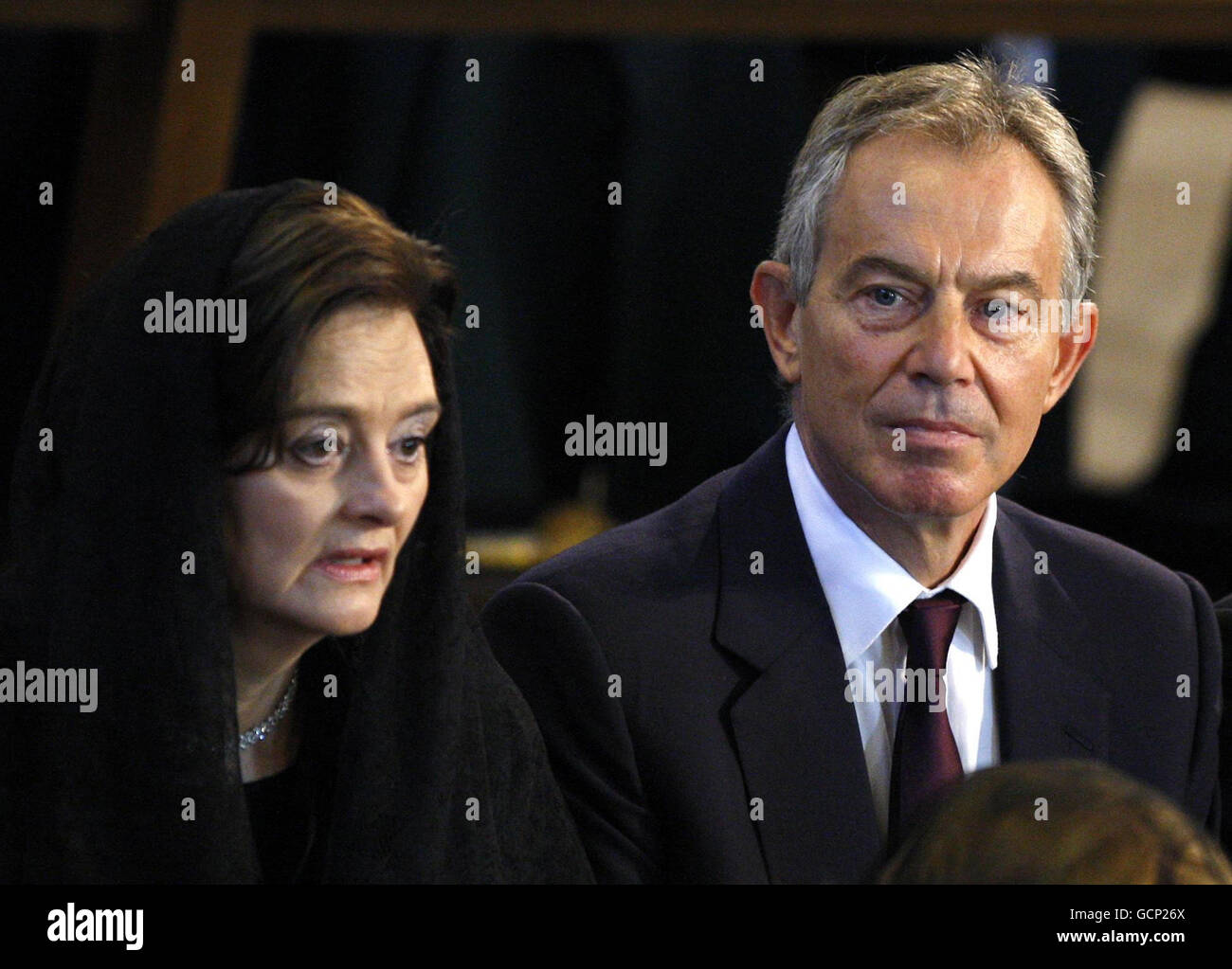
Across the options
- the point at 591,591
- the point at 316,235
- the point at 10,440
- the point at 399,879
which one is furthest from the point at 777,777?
the point at 10,440

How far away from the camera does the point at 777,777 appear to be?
1.99 metres

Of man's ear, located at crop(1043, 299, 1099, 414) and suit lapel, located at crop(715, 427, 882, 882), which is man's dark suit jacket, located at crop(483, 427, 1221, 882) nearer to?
suit lapel, located at crop(715, 427, 882, 882)

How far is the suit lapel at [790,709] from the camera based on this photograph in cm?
197

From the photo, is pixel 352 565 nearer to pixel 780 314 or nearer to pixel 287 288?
pixel 287 288

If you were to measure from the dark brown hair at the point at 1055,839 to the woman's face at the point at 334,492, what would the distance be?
2.04ft

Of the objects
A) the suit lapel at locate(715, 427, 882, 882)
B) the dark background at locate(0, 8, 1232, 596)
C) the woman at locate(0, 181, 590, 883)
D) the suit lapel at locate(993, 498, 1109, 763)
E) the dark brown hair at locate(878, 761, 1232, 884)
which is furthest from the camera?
the dark background at locate(0, 8, 1232, 596)

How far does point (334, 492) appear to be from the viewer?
172cm

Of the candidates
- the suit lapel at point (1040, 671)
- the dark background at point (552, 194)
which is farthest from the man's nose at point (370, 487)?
the dark background at point (552, 194)

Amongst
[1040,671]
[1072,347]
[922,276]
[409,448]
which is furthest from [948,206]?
[409,448]

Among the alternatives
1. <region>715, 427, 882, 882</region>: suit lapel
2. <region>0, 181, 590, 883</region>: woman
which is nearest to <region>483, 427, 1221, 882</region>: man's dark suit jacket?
<region>715, 427, 882, 882</region>: suit lapel

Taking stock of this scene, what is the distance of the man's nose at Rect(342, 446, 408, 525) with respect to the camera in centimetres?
173

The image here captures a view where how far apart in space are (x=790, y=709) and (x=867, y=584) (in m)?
0.17
